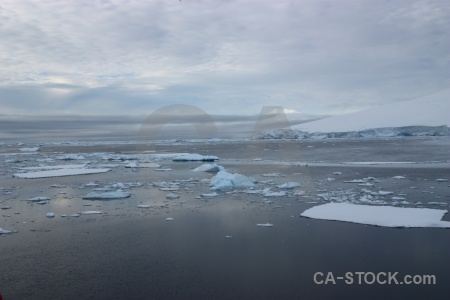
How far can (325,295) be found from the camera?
482 cm

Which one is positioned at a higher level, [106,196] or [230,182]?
[230,182]

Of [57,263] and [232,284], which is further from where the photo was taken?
[57,263]

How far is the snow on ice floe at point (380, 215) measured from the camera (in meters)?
7.55

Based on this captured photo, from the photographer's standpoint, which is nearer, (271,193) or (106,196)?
(106,196)

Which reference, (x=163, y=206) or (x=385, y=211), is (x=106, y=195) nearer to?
(x=163, y=206)

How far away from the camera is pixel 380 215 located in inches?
324

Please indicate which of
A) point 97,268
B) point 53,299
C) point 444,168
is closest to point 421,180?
point 444,168

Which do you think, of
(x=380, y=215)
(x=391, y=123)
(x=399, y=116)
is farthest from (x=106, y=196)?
(x=399, y=116)

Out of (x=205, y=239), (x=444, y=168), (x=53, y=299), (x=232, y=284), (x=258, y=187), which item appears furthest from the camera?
(x=444, y=168)

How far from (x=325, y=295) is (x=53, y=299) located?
3.26m

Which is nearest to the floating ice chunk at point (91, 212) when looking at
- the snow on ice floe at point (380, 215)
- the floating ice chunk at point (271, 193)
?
the floating ice chunk at point (271, 193)

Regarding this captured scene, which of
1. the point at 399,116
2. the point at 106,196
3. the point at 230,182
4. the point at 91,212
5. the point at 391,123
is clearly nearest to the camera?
the point at 91,212

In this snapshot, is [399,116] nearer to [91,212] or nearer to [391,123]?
[391,123]

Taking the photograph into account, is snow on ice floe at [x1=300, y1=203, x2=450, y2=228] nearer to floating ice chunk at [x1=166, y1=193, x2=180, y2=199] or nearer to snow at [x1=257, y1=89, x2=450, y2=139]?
floating ice chunk at [x1=166, y1=193, x2=180, y2=199]
